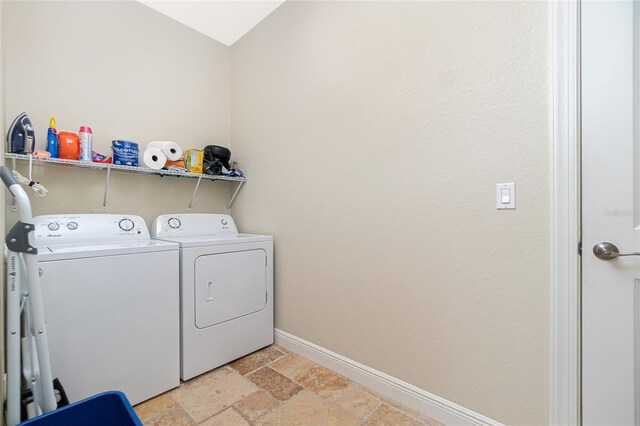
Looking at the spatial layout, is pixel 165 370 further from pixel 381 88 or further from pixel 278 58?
pixel 278 58

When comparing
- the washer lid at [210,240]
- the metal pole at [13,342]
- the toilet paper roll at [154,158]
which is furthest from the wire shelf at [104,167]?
the metal pole at [13,342]

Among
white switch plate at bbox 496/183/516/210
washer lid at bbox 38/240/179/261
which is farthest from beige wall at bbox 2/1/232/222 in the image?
white switch plate at bbox 496/183/516/210

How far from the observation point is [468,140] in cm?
136

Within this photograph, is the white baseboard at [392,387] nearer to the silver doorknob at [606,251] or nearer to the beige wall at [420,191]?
the beige wall at [420,191]

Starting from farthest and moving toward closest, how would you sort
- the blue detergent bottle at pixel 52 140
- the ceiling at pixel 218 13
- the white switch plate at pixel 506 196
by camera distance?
the ceiling at pixel 218 13, the blue detergent bottle at pixel 52 140, the white switch plate at pixel 506 196

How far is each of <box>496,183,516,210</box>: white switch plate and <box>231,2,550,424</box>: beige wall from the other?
3 cm

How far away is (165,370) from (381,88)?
212cm

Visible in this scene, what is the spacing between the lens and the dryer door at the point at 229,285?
1.85 meters

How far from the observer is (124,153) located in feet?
6.56

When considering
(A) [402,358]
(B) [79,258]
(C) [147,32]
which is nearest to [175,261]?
(B) [79,258]

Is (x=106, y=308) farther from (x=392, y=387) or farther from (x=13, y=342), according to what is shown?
(x=392, y=387)

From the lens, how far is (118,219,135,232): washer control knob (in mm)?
1919

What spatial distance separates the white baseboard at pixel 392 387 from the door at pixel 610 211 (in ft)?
1.57

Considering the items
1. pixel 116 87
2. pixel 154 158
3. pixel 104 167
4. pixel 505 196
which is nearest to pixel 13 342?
pixel 104 167
